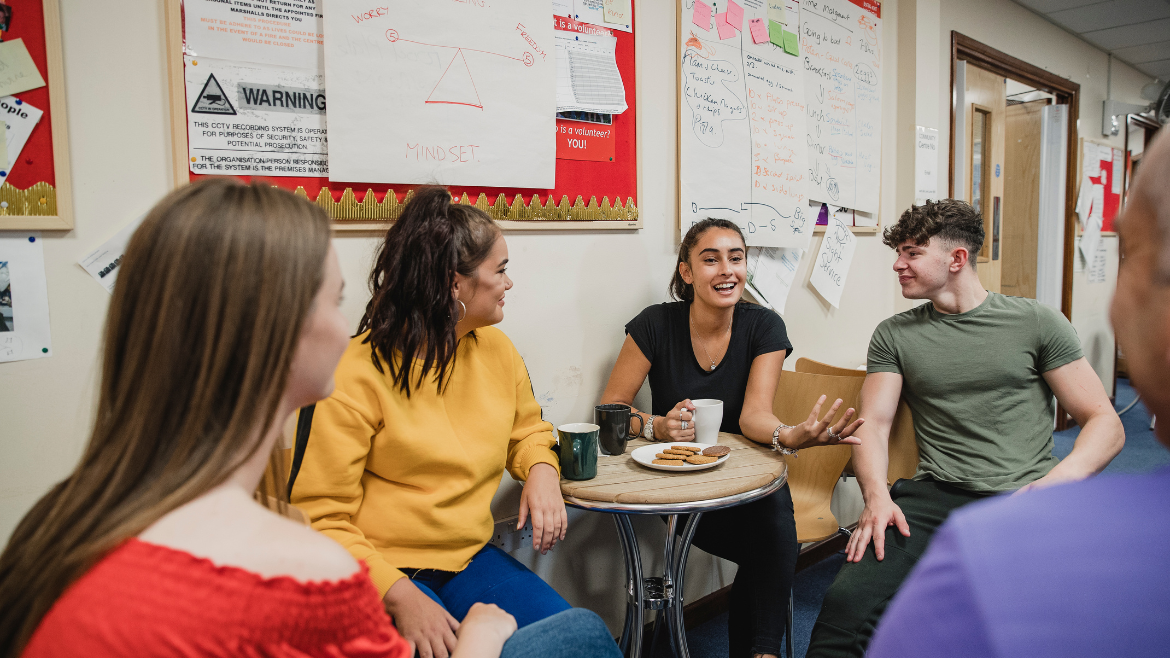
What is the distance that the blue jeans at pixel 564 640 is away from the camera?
0.94 metres

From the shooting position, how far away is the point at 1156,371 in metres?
0.52

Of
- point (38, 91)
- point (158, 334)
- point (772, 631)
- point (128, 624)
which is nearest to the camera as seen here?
point (128, 624)

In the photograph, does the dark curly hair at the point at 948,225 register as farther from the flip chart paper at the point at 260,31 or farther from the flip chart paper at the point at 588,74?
the flip chart paper at the point at 260,31

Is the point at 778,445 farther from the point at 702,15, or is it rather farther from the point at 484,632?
the point at 702,15

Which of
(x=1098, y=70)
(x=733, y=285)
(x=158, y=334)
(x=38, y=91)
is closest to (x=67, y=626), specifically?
(x=158, y=334)

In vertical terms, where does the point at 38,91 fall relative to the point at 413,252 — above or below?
above

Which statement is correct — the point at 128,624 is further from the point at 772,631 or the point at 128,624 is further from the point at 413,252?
the point at 772,631

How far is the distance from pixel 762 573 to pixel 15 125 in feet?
6.08

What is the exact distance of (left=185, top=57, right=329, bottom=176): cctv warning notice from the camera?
1410 millimetres

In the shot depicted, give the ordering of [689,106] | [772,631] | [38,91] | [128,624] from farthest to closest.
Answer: [689,106]
[772,631]
[38,91]
[128,624]

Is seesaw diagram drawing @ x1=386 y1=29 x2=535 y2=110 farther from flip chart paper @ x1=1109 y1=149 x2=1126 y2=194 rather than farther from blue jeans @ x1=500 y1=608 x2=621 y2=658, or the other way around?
flip chart paper @ x1=1109 y1=149 x2=1126 y2=194

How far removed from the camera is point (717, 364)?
204cm

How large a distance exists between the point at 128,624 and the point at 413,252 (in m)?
0.98

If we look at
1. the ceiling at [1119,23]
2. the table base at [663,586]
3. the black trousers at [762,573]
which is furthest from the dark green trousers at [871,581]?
the ceiling at [1119,23]
